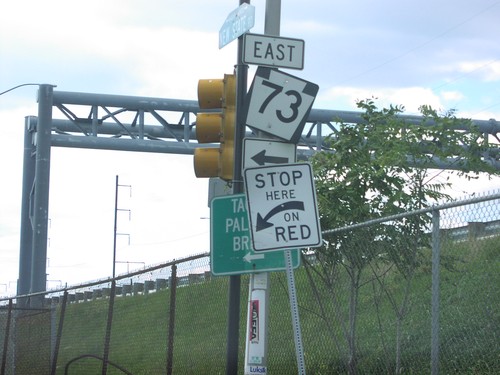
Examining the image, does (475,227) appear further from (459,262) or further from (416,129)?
(416,129)

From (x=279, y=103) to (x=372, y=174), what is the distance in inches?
101

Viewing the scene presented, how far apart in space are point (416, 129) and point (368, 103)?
3.10 feet

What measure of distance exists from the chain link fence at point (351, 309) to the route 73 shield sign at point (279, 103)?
1093mm

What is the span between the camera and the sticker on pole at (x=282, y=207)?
751 cm

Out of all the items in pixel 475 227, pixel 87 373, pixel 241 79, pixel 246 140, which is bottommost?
pixel 87 373

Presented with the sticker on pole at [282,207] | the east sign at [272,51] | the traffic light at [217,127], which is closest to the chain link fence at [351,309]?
the sticker on pole at [282,207]

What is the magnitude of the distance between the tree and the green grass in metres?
0.25

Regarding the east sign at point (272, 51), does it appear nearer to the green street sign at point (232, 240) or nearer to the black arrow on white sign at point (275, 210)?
the green street sign at point (232, 240)

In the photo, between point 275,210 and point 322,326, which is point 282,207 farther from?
point 322,326

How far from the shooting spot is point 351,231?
945 cm

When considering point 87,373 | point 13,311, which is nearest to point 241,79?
point 87,373

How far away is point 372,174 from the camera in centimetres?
1102

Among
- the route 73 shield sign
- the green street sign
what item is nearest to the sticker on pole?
the route 73 shield sign

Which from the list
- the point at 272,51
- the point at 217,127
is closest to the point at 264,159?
the point at 217,127
